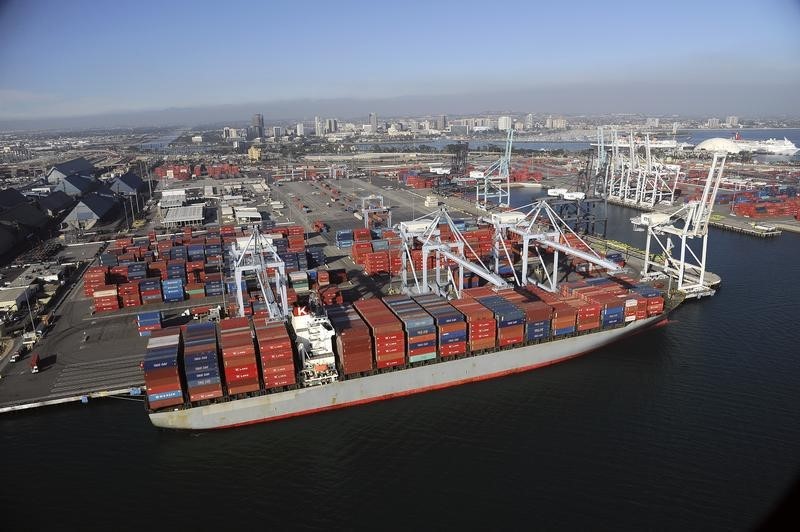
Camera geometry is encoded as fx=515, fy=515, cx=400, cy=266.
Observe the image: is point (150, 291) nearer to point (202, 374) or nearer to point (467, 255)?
point (202, 374)

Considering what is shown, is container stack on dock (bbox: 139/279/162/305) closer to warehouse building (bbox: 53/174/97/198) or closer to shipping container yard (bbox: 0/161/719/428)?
shipping container yard (bbox: 0/161/719/428)

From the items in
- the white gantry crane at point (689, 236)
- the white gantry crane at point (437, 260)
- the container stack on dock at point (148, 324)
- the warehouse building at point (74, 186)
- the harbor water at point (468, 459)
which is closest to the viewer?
the harbor water at point (468, 459)

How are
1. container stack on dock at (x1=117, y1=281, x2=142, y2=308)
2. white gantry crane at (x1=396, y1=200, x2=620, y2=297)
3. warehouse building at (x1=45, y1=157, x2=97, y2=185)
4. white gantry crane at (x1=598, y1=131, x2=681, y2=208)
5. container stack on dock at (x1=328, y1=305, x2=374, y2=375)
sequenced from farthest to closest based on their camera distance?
warehouse building at (x1=45, y1=157, x2=97, y2=185) < white gantry crane at (x1=598, y1=131, x2=681, y2=208) < container stack on dock at (x1=117, y1=281, x2=142, y2=308) < white gantry crane at (x1=396, y1=200, x2=620, y2=297) < container stack on dock at (x1=328, y1=305, x2=374, y2=375)

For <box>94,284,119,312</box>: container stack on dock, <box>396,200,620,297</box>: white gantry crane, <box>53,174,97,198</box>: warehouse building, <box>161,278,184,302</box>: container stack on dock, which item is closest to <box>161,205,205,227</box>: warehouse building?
<box>161,278,184,302</box>: container stack on dock

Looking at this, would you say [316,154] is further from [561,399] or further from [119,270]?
[561,399]

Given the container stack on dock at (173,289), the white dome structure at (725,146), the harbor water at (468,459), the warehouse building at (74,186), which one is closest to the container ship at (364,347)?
the harbor water at (468,459)

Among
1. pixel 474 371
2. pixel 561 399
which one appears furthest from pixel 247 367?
pixel 561 399

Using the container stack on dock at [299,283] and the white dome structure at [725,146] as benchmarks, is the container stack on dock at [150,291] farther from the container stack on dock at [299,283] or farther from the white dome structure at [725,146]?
the white dome structure at [725,146]
